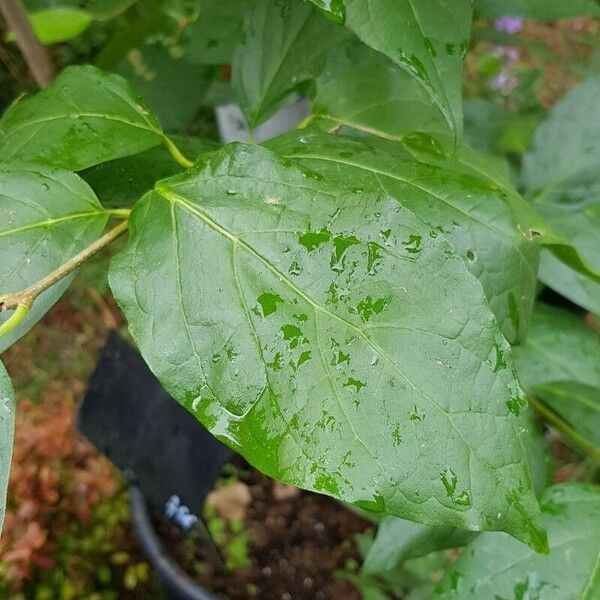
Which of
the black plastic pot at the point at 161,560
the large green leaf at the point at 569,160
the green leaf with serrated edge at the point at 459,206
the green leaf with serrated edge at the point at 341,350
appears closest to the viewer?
the green leaf with serrated edge at the point at 341,350

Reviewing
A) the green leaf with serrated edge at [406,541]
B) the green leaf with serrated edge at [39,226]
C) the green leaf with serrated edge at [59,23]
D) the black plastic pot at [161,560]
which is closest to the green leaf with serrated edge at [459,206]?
the green leaf with serrated edge at [39,226]

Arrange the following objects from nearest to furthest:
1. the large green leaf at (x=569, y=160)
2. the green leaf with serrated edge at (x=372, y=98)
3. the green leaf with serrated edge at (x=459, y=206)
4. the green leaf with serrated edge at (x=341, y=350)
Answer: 1. the green leaf with serrated edge at (x=341, y=350)
2. the green leaf with serrated edge at (x=459, y=206)
3. the green leaf with serrated edge at (x=372, y=98)
4. the large green leaf at (x=569, y=160)

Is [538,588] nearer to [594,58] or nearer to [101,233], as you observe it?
[101,233]


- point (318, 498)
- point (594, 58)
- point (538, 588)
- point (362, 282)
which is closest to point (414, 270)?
point (362, 282)

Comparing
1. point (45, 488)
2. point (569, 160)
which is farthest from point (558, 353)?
point (45, 488)

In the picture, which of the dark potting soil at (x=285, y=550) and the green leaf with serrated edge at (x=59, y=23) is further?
the dark potting soil at (x=285, y=550)

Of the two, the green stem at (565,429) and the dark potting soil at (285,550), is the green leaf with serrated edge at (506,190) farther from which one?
the dark potting soil at (285,550)
